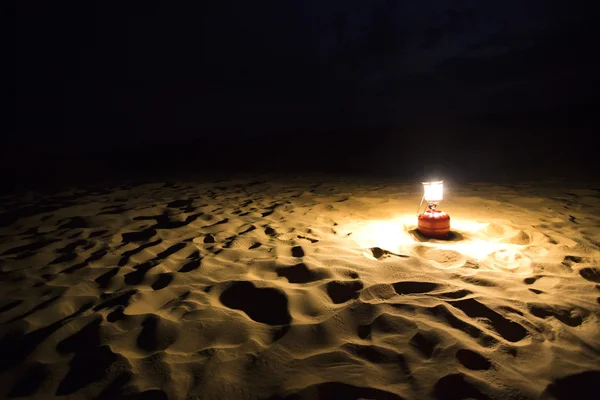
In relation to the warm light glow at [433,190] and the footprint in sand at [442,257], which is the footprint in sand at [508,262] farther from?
the warm light glow at [433,190]

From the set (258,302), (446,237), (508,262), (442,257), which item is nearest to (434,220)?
(446,237)

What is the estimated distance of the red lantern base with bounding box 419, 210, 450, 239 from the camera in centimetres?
346

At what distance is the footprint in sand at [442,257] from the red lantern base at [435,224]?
1.15ft

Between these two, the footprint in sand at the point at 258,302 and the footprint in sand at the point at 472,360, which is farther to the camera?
the footprint in sand at the point at 258,302

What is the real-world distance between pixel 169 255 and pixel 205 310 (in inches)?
48.4

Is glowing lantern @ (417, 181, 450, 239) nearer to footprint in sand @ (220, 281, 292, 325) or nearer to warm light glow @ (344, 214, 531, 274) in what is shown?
warm light glow @ (344, 214, 531, 274)

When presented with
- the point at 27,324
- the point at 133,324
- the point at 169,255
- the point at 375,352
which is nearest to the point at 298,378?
the point at 375,352

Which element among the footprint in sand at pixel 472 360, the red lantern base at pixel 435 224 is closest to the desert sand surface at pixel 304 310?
the footprint in sand at pixel 472 360

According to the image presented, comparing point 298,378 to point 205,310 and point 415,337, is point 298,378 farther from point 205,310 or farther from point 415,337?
point 205,310

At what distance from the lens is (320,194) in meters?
6.48

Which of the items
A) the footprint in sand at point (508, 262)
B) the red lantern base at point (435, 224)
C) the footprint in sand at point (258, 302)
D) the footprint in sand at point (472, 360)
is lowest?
the footprint in sand at point (472, 360)

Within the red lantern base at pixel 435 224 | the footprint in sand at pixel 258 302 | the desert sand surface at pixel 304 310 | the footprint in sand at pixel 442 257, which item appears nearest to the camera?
the desert sand surface at pixel 304 310

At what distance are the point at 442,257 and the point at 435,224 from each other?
0.59 m

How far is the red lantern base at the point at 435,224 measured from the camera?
3.46m
